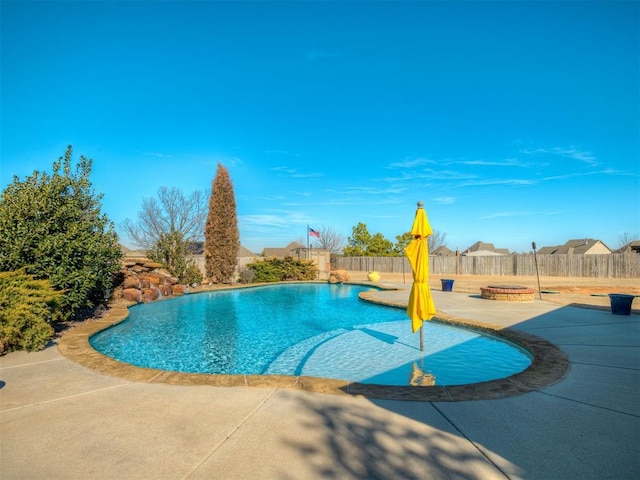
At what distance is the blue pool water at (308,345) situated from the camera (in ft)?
19.5

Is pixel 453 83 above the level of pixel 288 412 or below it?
above

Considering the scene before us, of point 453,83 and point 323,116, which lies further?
point 323,116

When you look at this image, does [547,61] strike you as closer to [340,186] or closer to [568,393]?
[568,393]

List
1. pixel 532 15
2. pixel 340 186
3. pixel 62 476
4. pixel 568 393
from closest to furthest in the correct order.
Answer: pixel 62 476 < pixel 568 393 < pixel 532 15 < pixel 340 186

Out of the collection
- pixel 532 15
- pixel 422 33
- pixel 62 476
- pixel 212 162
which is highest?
pixel 422 33

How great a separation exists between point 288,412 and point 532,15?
13710mm

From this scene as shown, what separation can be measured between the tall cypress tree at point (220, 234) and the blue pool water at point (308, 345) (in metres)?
8.05

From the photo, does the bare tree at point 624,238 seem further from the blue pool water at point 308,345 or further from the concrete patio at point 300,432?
the concrete patio at point 300,432

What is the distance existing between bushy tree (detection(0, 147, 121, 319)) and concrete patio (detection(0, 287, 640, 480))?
148 inches

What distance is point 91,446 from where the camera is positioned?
267 cm

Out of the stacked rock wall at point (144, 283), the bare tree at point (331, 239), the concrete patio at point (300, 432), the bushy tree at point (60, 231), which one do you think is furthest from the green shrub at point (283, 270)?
the bare tree at point (331, 239)

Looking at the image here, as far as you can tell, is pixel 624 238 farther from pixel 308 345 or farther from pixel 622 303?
pixel 308 345

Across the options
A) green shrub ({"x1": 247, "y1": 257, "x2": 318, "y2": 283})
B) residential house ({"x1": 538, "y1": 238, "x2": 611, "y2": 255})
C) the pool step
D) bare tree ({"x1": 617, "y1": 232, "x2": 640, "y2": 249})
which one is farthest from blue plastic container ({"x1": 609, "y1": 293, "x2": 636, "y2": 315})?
bare tree ({"x1": 617, "y1": 232, "x2": 640, "y2": 249})

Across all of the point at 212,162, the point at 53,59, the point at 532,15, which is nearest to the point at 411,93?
the point at 532,15
